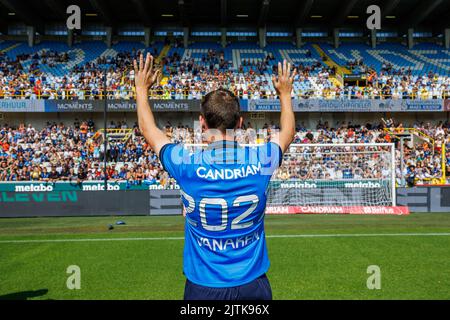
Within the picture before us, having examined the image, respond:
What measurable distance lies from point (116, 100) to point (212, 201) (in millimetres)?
31262

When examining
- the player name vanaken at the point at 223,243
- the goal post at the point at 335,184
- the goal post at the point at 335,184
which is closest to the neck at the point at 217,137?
the player name vanaken at the point at 223,243

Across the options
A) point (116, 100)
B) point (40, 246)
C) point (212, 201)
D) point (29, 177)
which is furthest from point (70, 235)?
point (116, 100)

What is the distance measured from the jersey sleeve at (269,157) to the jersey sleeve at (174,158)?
472mm

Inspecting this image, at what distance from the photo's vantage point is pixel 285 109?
2838mm

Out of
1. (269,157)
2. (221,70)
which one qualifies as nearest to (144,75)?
(269,157)

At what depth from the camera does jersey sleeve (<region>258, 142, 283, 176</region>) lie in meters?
2.61

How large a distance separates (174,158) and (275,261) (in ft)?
22.5

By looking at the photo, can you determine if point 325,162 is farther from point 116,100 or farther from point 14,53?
point 14,53

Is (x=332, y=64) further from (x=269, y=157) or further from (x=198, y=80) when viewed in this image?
(x=269, y=157)

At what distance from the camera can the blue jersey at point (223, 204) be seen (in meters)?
2.51

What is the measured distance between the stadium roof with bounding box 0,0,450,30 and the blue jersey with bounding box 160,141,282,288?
121 feet

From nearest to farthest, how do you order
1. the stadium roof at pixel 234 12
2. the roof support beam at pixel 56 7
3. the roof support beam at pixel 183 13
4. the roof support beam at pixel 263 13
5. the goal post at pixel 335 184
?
the goal post at pixel 335 184, the roof support beam at pixel 183 13, the roof support beam at pixel 56 7, the roof support beam at pixel 263 13, the stadium roof at pixel 234 12
